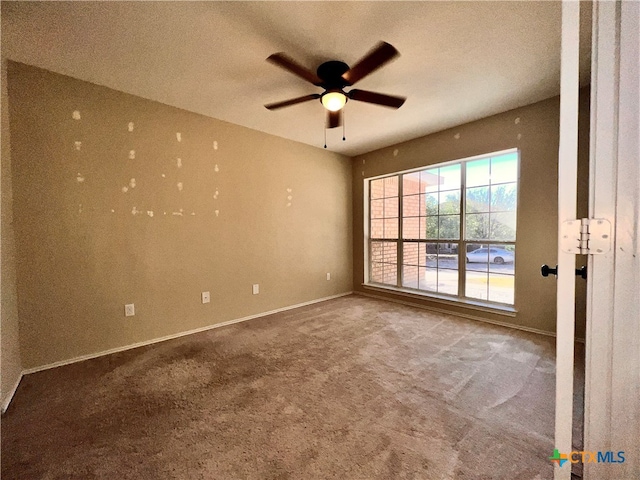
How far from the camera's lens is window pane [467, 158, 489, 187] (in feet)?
10.7

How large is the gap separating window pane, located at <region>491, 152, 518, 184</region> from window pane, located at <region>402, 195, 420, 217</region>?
106cm

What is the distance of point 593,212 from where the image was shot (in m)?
0.68

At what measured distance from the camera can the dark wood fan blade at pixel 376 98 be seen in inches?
80.0

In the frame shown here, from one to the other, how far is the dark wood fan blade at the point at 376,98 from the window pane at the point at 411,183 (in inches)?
83.8

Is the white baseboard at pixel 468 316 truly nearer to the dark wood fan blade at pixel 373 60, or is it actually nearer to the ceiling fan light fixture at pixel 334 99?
the ceiling fan light fixture at pixel 334 99

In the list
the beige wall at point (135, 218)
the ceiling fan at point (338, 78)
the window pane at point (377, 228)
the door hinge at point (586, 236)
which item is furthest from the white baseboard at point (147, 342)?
the door hinge at point (586, 236)

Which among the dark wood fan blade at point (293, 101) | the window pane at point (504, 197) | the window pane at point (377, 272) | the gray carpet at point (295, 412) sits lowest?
the gray carpet at point (295, 412)

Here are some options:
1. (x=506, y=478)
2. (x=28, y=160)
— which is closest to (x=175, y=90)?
(x=28, y=160)

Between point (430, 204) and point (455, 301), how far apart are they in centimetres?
143

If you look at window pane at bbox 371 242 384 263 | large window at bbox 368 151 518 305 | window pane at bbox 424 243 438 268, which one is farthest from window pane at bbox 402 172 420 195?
window pane at bbox 371 242 384 263

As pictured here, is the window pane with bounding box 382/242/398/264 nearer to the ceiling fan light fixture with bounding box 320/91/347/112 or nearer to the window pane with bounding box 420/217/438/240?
the window pane with bounding box 420/217/438/240

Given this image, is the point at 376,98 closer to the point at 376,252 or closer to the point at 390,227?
the point at 390,227

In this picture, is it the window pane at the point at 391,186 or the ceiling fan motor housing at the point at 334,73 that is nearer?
the ceiling fan motor housing at the point at 334,73

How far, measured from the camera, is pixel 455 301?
3.44 m
